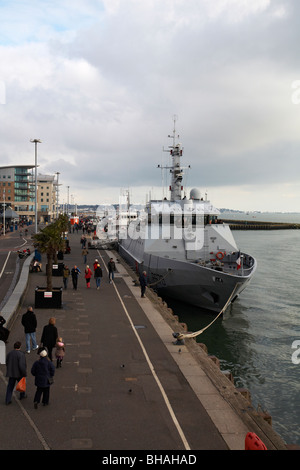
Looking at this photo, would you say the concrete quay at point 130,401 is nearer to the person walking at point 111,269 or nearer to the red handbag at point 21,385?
the red handbag at point 21,385

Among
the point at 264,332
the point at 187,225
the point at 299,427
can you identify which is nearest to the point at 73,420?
the point at 299,427

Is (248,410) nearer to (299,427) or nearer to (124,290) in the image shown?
(299,427)

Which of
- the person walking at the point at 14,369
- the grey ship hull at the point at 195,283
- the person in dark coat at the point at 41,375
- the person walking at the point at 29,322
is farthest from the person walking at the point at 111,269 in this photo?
the person in dark coat at the point at 41,375

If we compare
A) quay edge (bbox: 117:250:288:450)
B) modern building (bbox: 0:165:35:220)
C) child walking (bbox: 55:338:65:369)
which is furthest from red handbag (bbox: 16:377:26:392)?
modern building (bbox: 0:165:35:220)

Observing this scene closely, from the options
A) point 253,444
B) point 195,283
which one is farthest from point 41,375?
point 195,283

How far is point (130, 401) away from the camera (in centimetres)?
843

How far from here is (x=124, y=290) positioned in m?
21.3

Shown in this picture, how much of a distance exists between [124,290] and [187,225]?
7.31 meters

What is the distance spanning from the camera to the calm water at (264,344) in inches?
519

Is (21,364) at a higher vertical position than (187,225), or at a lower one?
lower

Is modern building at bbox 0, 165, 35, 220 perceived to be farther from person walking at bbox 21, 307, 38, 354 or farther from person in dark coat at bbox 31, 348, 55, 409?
person in dark coat at bbox 31, 348, 55, 409

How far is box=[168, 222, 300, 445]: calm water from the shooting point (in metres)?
13.2

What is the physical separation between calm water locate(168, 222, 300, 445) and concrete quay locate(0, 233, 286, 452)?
3.56 m
